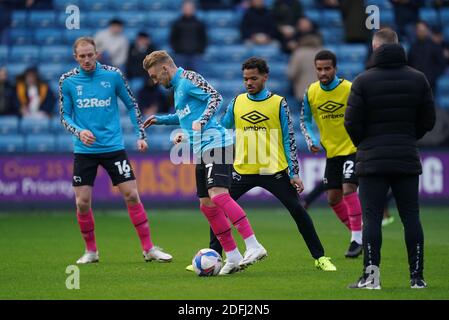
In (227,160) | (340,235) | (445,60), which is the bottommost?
(340,235)

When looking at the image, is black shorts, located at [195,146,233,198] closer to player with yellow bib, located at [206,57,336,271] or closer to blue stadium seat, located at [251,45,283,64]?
player with yellow bib, located at [206,57,336,271]

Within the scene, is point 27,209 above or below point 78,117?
below

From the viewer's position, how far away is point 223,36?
24922mm

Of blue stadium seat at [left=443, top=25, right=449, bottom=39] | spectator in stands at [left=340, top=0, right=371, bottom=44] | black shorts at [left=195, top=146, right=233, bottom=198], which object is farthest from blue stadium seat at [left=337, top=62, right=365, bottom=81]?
black shorts at [left=195, top=146, right=233, bottom=198]

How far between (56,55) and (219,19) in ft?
13.5

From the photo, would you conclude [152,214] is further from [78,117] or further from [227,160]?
[227,160]

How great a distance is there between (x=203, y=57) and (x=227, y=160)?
1367 cm

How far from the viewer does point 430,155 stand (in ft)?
67.6

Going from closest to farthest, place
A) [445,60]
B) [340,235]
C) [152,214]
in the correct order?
[340,235] < [152,214] < [445,60]

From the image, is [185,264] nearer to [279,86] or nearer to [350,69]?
[279,86]

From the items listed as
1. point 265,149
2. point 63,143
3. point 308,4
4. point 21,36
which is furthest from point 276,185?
point 308,4

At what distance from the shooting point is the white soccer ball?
10219mm
